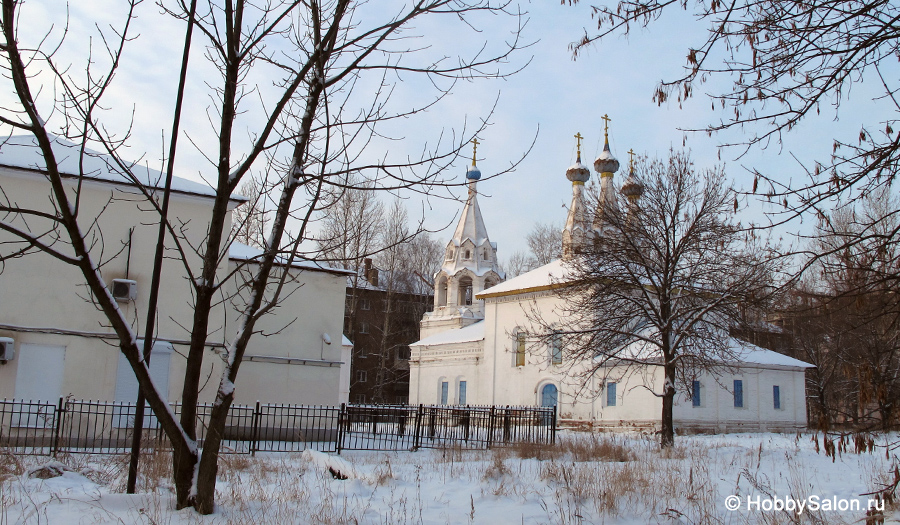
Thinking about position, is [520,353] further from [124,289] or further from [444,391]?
[124,289]

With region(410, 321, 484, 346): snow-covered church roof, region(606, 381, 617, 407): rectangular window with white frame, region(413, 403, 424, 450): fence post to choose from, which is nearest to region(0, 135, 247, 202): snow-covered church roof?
region(413, 403, 424, 450): fence post

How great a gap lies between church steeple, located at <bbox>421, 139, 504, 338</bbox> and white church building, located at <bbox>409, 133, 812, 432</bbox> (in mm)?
60

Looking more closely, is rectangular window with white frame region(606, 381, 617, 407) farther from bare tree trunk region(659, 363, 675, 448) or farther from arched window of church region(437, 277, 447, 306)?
arched window of church region(437, 277, 447, 306)

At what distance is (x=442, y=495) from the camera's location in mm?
8320

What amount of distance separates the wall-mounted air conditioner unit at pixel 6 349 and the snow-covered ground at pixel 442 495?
18.1 feet

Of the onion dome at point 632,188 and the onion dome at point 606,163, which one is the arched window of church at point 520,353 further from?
the onion dome at point 632,188

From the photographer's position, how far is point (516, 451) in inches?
542

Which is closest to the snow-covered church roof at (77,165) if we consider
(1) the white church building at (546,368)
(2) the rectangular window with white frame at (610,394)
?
(1) the white church building at (546,368)

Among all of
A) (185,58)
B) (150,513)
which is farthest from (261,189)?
(150,513)

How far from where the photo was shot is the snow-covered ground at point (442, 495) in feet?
20.7

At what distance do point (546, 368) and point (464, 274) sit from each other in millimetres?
11129

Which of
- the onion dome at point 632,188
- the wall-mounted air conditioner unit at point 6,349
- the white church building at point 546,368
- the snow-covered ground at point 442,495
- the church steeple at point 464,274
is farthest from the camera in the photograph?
the church steeple at point 464,274

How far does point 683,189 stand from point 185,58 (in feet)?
47.1

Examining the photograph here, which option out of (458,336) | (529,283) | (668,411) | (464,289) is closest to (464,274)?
(464,289)
